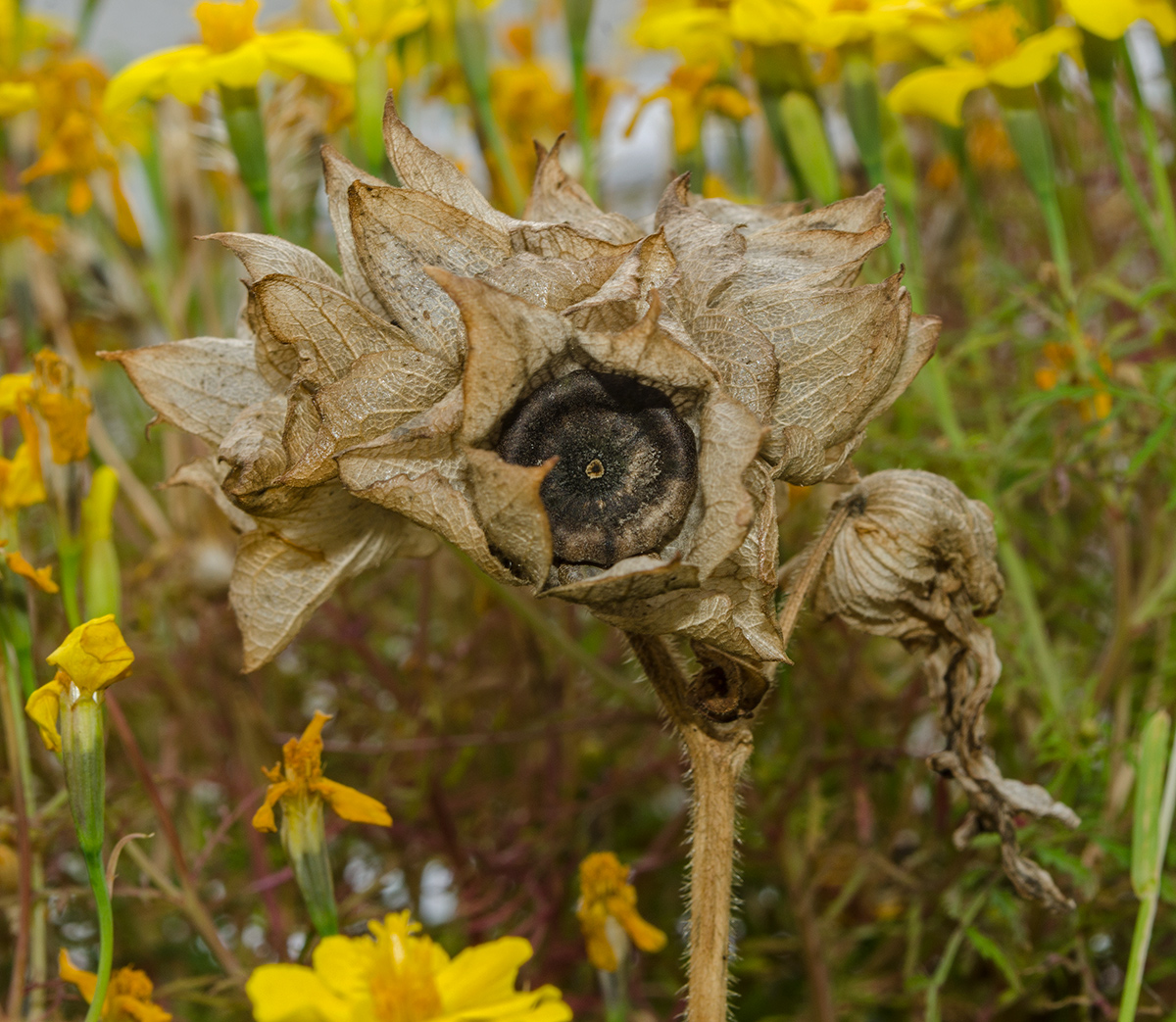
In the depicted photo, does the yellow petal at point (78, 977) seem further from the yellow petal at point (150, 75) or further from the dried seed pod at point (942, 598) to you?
the yellow petal at point (150, 75)

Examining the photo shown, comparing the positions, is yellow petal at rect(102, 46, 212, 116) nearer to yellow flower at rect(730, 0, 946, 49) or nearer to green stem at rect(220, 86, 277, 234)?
green stem at rect(220, 86, 277, 234)

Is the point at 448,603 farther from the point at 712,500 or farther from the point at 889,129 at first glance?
the point at 712,500

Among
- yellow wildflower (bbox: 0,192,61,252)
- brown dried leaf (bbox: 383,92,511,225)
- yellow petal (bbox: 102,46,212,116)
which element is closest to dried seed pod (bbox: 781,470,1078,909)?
brown dried leaf (bbox: 383,92,511,225)

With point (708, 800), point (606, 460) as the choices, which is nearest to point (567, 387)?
point (606, 460)

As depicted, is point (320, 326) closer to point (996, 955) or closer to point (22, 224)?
point (996, 955)

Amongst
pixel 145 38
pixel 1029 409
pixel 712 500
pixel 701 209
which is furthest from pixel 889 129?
pixel 145 38
